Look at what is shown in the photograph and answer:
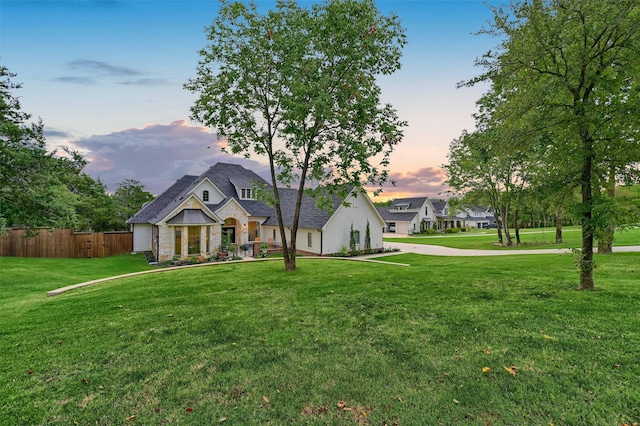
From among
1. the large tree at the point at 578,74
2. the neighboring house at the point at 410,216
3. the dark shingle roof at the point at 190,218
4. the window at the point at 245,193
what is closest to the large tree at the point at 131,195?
the window at the point at 245,193

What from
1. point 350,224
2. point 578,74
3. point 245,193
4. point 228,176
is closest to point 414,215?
point 350,224

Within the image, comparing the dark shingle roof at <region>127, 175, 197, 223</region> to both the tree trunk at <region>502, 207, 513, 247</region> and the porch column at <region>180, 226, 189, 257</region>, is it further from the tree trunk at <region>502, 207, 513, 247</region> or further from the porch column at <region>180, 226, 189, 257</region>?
the tree trunk at <region>502, 207, 513, 247</region>

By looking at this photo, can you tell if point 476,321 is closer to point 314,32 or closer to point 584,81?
point 584,81

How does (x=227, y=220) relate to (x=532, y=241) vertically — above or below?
above

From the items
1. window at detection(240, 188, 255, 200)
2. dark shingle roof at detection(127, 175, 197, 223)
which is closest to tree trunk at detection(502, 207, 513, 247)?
window at detection(240, 188, 255, 200)

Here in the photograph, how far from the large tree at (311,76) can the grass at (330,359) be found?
19.2ft

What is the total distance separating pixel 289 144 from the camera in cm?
1187

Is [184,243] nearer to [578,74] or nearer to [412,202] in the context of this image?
[578,74]

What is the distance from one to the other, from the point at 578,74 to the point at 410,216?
1842 inches

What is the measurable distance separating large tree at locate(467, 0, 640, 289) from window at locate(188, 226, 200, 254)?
19855 mm

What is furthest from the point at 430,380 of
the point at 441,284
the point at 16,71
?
the point at 16,71

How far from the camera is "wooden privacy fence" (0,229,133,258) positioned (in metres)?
19.7

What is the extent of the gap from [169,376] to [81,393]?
0.98m

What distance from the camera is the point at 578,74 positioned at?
6.61 m
